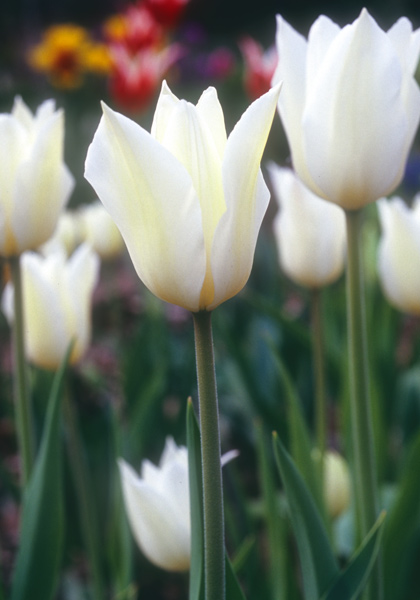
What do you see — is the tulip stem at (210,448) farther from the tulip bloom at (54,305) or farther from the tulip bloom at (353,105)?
the tulip bloom at (54,305)

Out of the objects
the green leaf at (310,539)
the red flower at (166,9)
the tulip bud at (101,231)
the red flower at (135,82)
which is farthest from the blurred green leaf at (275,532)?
the red flower at (166,9)

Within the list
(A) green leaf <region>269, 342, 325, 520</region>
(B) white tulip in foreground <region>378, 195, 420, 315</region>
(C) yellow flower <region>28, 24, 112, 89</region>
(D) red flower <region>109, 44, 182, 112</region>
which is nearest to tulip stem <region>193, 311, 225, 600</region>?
(A) green leaf <region>269, 342, 325, 520</region>

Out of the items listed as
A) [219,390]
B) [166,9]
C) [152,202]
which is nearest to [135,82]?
[166,9]

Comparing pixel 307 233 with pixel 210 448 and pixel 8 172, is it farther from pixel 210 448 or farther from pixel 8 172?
pixel 210 448

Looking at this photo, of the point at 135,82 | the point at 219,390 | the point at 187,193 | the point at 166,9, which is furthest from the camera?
the point at 166,9

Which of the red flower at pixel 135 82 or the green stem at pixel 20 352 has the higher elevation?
the red flower at pixel 135 82

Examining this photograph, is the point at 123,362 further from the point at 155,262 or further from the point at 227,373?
the point at 155,262

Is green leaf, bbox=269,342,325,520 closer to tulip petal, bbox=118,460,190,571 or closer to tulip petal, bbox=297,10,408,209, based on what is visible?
tulip petal, bbox=118,460,190,571
